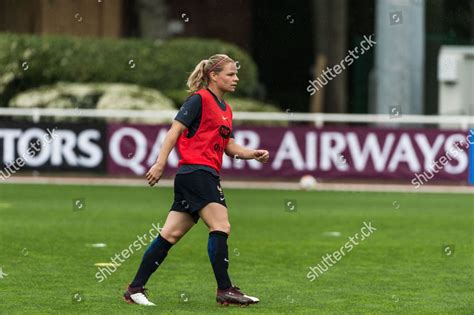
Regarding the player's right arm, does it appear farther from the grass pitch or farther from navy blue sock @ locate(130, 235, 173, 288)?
the grass pitch

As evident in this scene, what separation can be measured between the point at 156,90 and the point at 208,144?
69.2 ft

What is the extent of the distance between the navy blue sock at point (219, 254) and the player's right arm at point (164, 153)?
0.68 m

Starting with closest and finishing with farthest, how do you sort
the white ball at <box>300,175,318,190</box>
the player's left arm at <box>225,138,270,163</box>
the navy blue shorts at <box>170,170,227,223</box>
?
the navy blue shorts at <box>170,170,227,223</box>, the player's left arm at <box>225,138,270,163</box>, the white ball at <box>300,175,318,190</box>

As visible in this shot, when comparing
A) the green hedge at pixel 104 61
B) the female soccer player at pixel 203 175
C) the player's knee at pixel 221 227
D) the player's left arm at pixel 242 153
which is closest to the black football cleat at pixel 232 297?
the female soccer player at pixel 203 175

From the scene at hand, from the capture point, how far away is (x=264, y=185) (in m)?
25.0

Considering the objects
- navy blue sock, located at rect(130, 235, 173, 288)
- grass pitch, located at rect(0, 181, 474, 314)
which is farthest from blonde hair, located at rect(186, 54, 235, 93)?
grass pitch, located at rect(0, 181, 474, 314)

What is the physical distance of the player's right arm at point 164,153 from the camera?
32.3 feet

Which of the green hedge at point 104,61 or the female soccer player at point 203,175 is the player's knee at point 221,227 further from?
the green hedge at point 104,61

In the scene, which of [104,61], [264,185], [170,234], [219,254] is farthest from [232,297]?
[104,61]

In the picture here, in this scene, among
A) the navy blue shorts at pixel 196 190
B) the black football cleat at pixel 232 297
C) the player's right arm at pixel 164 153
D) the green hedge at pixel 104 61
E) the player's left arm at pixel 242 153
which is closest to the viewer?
the player's right arm at pixel 164 153

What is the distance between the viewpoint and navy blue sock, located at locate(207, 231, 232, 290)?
10234 mm

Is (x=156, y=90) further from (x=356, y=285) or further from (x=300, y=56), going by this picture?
(x=356, y=285)

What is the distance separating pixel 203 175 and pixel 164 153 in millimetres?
399

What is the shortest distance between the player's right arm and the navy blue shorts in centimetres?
28
